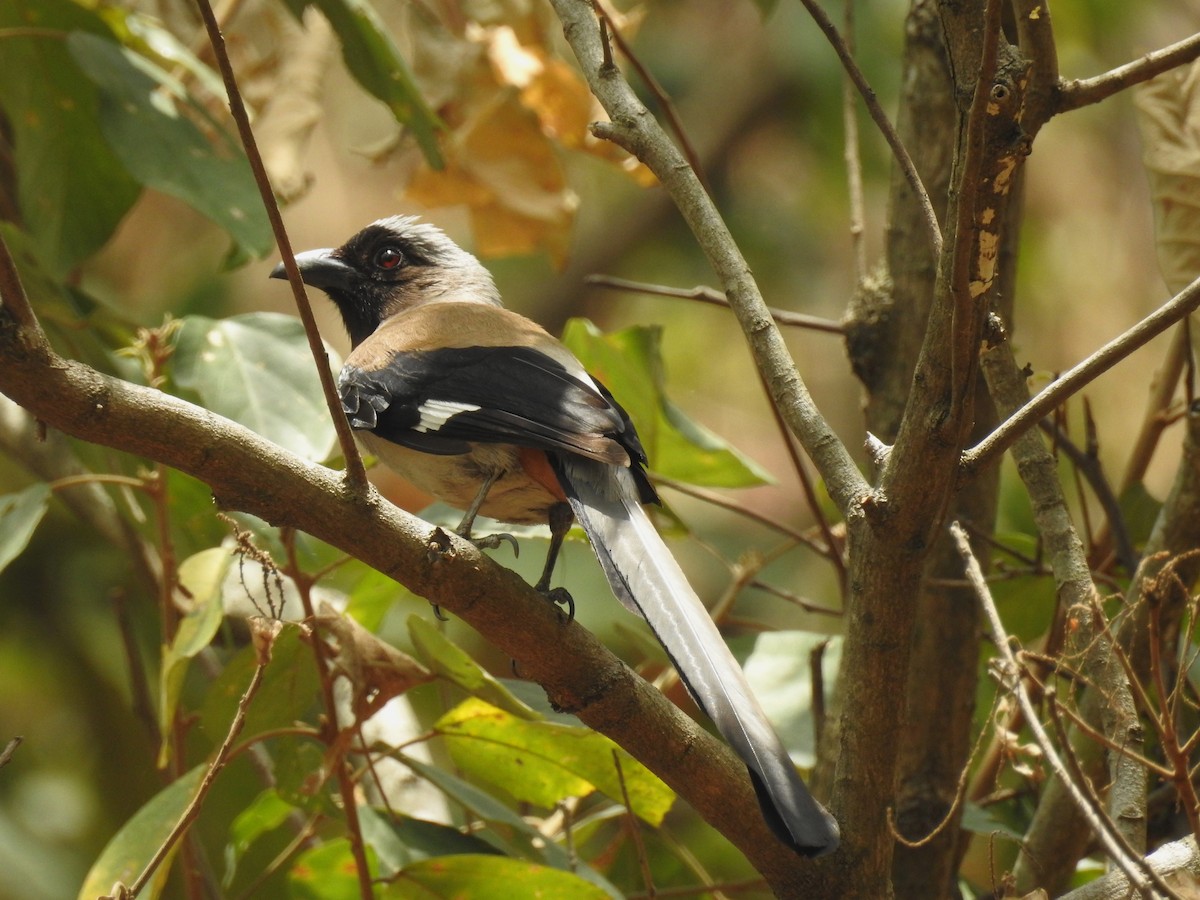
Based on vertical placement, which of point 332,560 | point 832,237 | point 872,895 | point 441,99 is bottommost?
point 872,895

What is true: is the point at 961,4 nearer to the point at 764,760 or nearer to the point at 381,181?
the point at 764,760

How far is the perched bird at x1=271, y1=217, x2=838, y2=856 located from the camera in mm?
1813

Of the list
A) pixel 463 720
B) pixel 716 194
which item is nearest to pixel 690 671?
pixel 463 720

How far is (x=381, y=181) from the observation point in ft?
25.9

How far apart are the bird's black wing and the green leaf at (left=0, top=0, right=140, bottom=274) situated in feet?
2.55

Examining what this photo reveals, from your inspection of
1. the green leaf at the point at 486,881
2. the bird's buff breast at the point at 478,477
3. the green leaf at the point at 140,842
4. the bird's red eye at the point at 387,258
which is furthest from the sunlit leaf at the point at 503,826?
the bird's red eye at the point at 387,258

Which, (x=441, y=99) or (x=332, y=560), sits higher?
(x=441, y=99)

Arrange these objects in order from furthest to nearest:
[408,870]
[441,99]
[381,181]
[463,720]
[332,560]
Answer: [381,181]
[441,99]
[332,560]
[463,720]
[408,870]

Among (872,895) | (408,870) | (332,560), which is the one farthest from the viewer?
(332,560)

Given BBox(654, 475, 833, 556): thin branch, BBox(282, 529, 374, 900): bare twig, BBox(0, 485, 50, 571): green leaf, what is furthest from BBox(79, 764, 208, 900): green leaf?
BBox(654, 475, 833, 556): thin branch

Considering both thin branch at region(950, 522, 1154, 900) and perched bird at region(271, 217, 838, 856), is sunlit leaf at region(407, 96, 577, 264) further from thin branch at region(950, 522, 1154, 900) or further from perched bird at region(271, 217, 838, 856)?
thin branch at region(950, 522, 1154, 900)

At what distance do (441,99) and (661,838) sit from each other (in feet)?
6.42

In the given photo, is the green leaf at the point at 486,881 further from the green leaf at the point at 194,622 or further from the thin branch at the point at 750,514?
the thin branch at the point at 750,514

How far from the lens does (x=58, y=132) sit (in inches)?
121
